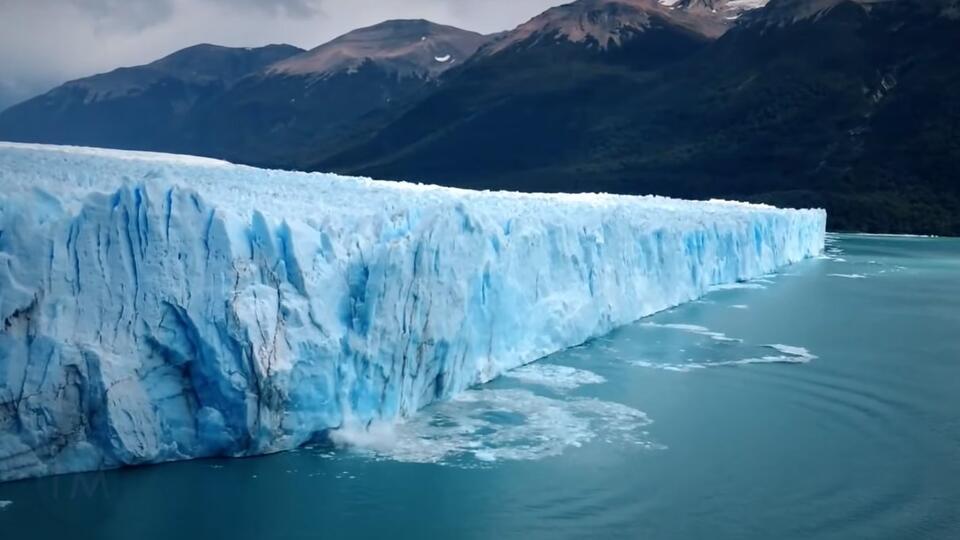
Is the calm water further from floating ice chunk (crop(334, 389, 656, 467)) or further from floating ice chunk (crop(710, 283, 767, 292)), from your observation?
floating ice chunk (crop(710, 283, 767, 292))

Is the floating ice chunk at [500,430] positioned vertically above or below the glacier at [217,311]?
below

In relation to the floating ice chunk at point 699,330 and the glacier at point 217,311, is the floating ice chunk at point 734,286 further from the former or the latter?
the glacier at point 217,311

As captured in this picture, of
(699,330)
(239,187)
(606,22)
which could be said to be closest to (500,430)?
(239,187)

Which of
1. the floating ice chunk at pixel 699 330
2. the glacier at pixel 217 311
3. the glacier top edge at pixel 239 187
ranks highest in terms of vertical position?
the glacier top edge at pixel 239 187

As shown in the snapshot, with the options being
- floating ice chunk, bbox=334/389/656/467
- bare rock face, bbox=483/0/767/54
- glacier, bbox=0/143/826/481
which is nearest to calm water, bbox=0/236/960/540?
floating ice chunk, bbox=334/389/656/467

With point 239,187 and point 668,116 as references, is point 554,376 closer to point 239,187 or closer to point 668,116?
point 239,187

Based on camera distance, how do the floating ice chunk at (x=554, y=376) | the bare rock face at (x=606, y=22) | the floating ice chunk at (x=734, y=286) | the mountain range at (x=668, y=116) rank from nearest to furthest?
the floating ice chunk at (x=554, y=376)
the floating ice chunk at (x=734, y=286)
the mountain range at (x=668, y=116)
the bare rock face at (x=606, y=22)

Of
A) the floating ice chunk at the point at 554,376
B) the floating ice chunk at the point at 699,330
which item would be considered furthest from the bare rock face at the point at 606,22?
the floating ice chunk at the point at 554,376

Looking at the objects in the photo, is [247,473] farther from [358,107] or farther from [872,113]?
[358,107]
